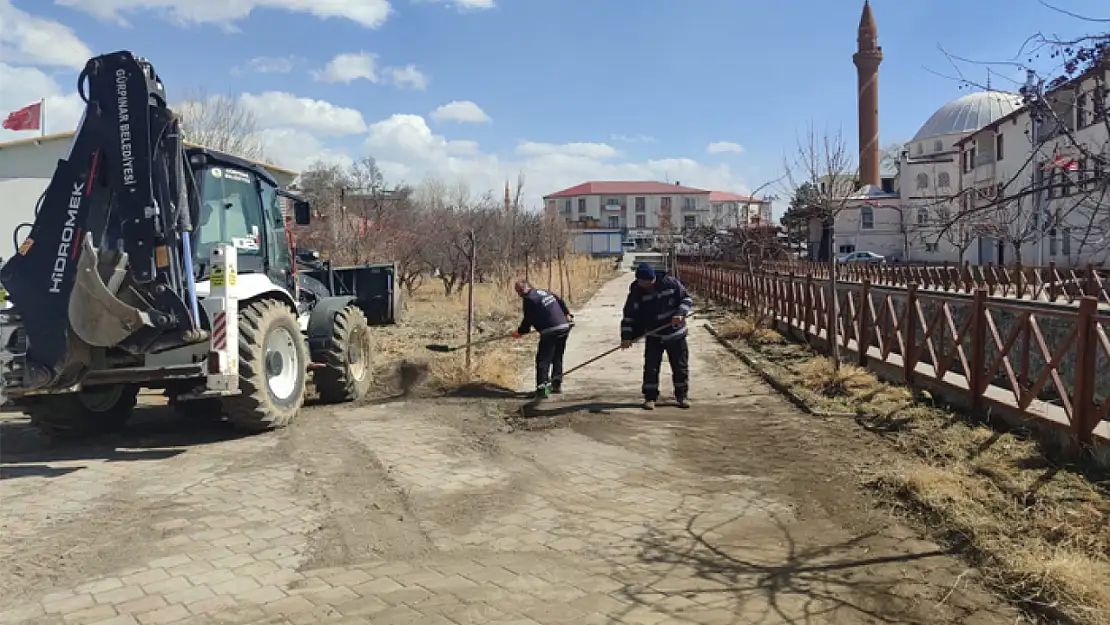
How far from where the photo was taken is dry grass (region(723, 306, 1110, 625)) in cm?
383

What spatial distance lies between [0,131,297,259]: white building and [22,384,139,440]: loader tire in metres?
18.2

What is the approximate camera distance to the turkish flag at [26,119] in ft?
69.5

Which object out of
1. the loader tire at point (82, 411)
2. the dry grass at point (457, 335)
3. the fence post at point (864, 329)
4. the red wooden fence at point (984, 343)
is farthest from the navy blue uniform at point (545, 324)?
the fence post at point (864, 329)

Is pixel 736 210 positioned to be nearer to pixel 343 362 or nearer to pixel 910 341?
pixel 910 341

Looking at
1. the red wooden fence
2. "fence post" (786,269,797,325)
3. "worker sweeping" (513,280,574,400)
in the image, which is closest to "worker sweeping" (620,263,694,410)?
"worker sweeping" (513,280,574,400)

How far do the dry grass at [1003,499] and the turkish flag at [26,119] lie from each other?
863 inches

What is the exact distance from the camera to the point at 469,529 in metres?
4.91

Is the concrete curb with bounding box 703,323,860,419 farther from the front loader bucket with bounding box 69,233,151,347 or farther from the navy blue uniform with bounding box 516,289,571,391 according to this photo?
the front loader bucket with bounding box 69,233,151,347

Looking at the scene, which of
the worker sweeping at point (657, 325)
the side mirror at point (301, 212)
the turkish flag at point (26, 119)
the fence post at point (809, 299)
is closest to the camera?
the worker sweeping at point (657, 325)

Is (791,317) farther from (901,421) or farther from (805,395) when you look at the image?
(901,421)

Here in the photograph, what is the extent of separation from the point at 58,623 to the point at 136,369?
3351 millimetres

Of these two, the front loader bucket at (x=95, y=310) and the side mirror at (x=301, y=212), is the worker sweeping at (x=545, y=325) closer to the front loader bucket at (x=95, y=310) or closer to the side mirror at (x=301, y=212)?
the side mirror at (x=301, y=212)

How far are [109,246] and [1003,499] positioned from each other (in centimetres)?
693

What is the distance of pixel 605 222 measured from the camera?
389 feet
